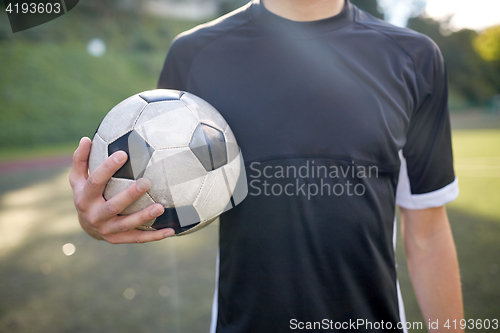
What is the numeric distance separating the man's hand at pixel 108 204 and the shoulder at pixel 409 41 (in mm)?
1084

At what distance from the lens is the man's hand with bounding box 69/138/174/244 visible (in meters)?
0.94

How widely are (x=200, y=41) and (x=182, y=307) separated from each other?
2.55m

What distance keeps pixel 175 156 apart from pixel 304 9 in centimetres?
77

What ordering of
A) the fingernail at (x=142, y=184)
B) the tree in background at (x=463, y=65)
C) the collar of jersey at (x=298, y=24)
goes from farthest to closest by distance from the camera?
1. the tree in background at (x=463, y=65)
2. the collar of jersey at (x=298, y=24)
3. the fingernail at (x=142, y=184)

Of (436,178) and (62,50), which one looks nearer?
(436,178)

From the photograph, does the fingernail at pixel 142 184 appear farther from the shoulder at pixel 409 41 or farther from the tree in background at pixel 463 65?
the tree in background at pixel 463 65

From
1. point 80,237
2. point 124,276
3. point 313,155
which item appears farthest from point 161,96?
point 80,237

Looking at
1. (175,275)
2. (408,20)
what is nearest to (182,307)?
(175,275)

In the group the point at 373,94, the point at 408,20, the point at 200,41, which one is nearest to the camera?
the point at 373,94

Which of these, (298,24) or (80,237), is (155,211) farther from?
(80,237)

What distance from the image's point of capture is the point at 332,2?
1272 mm

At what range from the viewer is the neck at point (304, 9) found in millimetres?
1255

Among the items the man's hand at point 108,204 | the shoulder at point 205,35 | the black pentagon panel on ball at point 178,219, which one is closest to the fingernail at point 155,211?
the man's hand at point 108,204

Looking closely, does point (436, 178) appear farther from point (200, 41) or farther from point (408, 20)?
point (408, 20)
